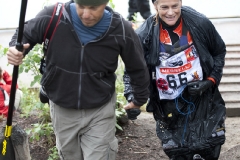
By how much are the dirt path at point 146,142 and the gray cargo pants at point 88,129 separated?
4.45 ft

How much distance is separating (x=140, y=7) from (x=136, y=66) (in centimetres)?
561

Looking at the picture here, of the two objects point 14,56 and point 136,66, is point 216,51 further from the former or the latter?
point 14,56

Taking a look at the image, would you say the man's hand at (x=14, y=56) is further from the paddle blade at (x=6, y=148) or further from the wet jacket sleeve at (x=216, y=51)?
the wet jacket sleeve at (x=216, y=51)

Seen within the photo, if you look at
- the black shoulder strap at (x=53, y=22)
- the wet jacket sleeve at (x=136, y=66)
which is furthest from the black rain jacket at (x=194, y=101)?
the black shoulder strap at (x=53, y=22)

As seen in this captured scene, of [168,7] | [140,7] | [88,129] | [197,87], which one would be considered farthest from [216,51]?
[140,7]

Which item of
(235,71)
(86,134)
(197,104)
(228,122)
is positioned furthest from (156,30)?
(235,71)

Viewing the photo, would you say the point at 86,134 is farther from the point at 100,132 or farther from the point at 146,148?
the point at 146,148

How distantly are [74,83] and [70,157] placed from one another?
0.72 metres

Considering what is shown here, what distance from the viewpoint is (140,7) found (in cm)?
917

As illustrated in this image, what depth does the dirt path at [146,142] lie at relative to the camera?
5.21m

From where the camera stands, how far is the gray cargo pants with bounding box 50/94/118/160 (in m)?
3.76

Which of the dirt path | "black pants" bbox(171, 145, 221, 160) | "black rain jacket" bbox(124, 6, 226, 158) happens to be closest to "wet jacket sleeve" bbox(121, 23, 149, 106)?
"black rain jacket" bbox(124, 6, 226, 158)

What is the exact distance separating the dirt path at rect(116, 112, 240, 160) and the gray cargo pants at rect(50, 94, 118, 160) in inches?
53.4

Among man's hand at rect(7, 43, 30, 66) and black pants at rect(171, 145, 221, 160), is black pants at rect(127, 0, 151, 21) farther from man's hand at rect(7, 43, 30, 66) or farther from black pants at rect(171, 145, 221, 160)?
man's hand at rect(7, 43, 30, 66)
